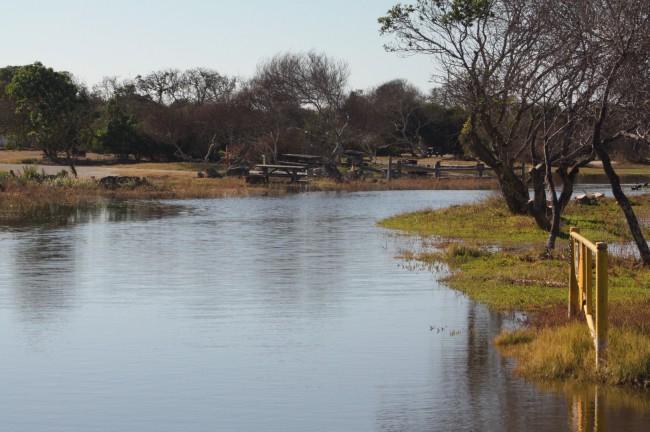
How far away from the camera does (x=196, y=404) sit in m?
13.5

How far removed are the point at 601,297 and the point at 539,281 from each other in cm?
956

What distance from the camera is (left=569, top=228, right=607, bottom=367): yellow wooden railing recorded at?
521 inches

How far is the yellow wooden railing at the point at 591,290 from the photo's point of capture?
521 inches

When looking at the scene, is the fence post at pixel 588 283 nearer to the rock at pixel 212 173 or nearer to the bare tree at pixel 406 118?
the rock at pixel 212 173

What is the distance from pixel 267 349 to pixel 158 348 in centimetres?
175

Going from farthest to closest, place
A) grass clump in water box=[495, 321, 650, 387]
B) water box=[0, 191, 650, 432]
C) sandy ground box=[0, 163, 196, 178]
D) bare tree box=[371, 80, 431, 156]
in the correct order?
bare tree box=[371, 80, 431, 156]
sandy ground box=[0, 163, 196, 178]
grass clump in water box=[495, 321, 650, 387]
water box=[0, 191, 650, 432]

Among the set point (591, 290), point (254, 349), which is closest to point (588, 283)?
point (591, 290)

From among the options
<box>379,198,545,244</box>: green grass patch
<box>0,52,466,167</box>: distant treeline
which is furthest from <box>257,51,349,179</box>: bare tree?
<box>379,198,545,244</box>: green grass patch

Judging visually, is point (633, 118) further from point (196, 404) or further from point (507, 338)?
point (196, 404)

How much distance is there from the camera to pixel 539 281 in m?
22.8

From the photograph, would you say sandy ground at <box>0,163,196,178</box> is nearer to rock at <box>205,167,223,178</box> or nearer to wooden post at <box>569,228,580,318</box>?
rock at <box>205,167,223,178</box>

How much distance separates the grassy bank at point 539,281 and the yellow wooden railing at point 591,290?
0.25 m

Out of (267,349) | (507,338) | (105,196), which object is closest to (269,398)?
(267,349)

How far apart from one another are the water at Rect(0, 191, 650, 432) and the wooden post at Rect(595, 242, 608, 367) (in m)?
0.69
